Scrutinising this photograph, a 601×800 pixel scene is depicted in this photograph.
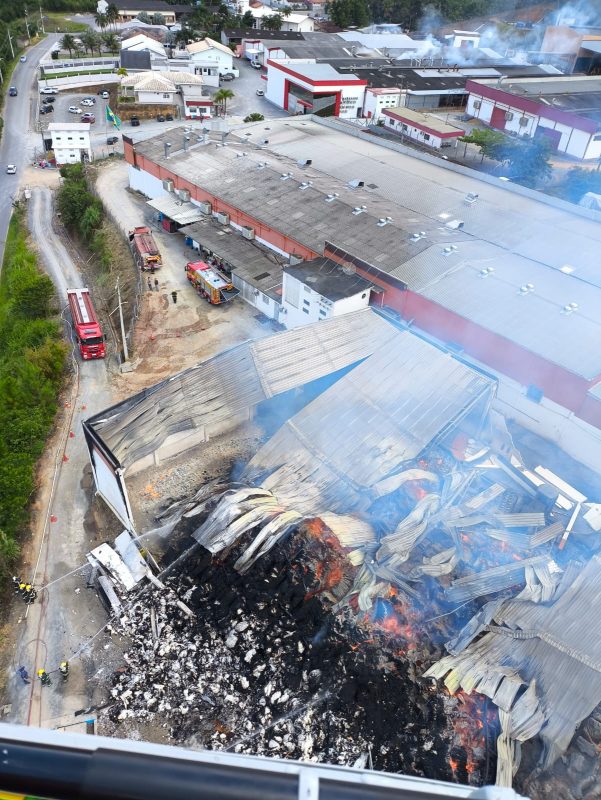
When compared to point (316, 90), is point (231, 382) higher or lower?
lower

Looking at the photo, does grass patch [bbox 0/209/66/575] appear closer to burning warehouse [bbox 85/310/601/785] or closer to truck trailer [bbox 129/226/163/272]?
burning warehouse [bbox 85/310/601/785]

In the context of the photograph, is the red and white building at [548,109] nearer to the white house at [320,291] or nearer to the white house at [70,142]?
the white house at [320,291]

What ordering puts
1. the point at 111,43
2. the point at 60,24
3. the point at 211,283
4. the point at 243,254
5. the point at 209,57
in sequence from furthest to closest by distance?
the point at 60,24
the point at 111,43
the point at 209,57
the point at 243,254
the point at 211,283

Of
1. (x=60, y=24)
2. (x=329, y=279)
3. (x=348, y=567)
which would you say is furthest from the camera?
(x=60, y=24)

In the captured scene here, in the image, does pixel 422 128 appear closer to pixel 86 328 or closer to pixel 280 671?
pixel 86 328

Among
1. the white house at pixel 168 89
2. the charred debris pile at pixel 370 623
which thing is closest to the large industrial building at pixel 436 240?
the charred debris pile at pixel 370 623

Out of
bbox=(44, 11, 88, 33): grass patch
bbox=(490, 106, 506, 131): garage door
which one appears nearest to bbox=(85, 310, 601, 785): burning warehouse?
bbox=(490, 106, 506, 131): garage door

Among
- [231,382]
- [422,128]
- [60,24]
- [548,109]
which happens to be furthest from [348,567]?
[60,24]
